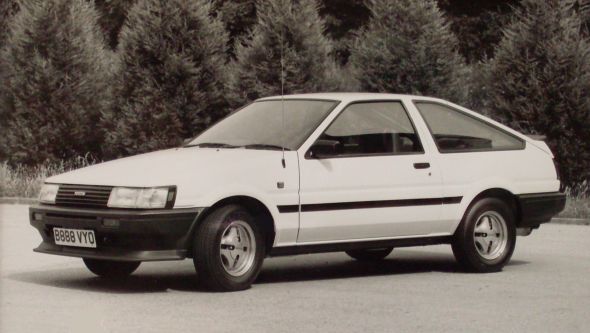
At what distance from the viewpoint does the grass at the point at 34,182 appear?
1822 centimetres

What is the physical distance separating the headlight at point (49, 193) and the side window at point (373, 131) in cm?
218

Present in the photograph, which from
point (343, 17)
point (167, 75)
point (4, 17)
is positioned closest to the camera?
point (167, 75)

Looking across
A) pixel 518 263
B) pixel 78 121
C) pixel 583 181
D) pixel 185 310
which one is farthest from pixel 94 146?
pixel 185 310

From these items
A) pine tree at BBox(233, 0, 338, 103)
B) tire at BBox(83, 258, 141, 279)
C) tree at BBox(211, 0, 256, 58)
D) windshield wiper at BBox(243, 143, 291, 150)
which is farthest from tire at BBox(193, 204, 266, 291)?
tree at BBox(211, 0, 256, 58)

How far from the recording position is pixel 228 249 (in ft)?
34.1

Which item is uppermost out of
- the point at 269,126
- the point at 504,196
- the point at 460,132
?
the point at 269,126

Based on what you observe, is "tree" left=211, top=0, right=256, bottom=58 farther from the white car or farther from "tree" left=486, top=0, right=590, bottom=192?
the white car

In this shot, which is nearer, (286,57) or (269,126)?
(269,126)

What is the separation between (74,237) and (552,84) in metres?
11.9

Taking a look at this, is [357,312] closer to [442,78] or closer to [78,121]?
[442,78]

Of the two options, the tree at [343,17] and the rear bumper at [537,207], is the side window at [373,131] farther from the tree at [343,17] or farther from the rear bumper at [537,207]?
the tree at [343,17]

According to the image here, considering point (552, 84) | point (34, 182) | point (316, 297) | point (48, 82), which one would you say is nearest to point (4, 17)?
point (48, 82)

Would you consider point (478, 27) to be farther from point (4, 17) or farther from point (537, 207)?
point (537, 207)

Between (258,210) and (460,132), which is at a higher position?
(460,132)
